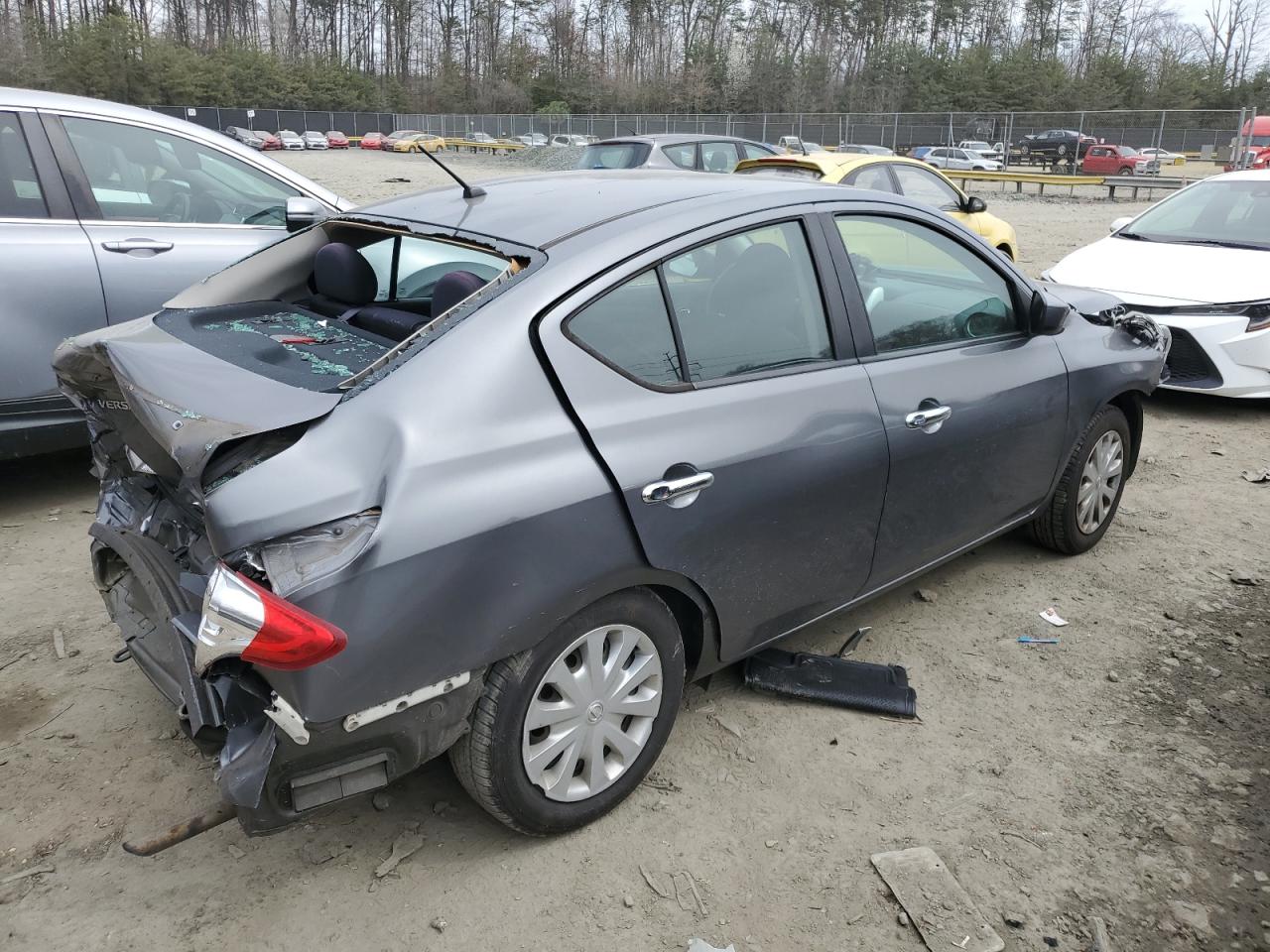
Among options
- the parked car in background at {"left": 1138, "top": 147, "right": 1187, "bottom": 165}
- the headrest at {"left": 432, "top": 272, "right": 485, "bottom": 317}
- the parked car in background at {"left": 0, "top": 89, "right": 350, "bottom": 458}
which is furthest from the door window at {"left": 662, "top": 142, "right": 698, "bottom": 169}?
the parked car in background at {"left": 1138, "top": 147, "right": 1187, "bottom": 165}

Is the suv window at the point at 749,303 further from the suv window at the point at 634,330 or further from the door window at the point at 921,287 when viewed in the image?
the door window at the point at 921,287

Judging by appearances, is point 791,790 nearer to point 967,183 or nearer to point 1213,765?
point 1213,765

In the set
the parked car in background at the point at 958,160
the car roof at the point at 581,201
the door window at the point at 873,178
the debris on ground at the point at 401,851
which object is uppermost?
the parked car in background at the point at 958,160

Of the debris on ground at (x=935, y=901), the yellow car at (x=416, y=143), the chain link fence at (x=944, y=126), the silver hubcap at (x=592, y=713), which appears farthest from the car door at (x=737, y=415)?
the yellow car at (x=416, y=143)

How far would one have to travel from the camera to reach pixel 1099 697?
11.3 feet

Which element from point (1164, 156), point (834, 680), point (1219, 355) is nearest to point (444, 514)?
point (834, 680)

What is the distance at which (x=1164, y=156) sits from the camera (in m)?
35.4

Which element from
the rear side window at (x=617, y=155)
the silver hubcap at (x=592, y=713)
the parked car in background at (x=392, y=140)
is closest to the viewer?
the silver hubcap at (x=592, y=713)

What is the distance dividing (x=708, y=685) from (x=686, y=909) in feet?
3.43

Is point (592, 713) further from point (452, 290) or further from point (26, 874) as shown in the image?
point (26, 874)

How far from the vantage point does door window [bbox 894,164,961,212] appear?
971cm

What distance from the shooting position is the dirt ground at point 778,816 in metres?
2.44

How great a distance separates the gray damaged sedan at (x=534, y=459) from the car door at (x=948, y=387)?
0.01m

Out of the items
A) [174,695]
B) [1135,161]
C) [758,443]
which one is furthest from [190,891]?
[1135,161]
